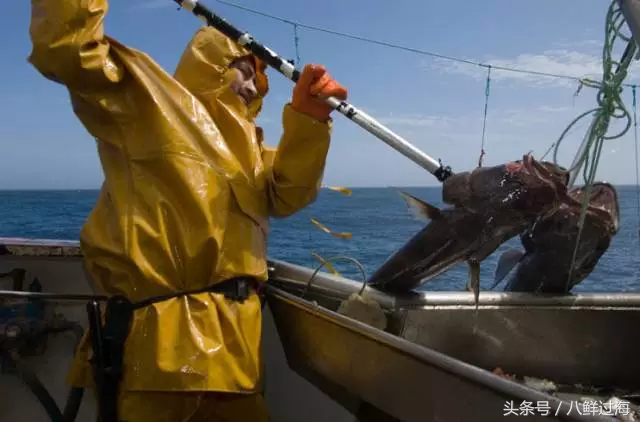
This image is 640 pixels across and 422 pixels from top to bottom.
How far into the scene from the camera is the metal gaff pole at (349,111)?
3.37m

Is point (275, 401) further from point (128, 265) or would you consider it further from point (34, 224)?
point (34, 224)

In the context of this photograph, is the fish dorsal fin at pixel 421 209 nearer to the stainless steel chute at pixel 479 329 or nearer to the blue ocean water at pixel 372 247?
the stainless steel chute at pixel 479 329

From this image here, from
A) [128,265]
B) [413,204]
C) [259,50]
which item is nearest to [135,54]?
[259,50]

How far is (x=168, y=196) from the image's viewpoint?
2613mm

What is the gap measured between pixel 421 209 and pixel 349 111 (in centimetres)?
83

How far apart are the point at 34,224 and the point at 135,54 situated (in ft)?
58.1

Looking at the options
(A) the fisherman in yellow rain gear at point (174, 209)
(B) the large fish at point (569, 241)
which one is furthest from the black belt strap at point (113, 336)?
(B) the large fish at point (569, 241)

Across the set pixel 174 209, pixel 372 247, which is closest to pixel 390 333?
pixel 174 209

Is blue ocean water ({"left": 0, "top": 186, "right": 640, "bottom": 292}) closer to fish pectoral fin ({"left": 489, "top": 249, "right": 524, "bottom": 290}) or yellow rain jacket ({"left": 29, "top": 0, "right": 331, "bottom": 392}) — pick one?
fish pectoral fin ({"left": 489, "top": 249, "right": 524, "bottom": 290})

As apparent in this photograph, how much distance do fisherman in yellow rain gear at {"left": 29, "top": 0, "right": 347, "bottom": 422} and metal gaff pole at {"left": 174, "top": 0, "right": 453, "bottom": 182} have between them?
0.50 metres

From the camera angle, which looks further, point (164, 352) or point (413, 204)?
point (413, 204)

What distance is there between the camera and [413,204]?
141 inches

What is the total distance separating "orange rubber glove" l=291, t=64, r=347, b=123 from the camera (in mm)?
2771

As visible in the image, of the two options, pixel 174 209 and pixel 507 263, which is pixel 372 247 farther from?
pixel 174 209
